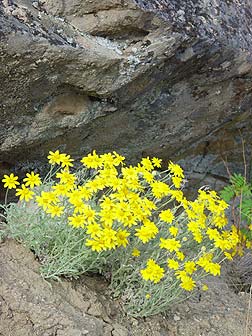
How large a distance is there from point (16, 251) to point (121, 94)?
1047 millimetres

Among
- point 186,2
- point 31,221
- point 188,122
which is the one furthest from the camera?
point 188,122

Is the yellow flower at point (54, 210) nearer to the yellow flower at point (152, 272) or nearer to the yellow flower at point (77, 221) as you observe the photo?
the yellow flower at point (77, 221)

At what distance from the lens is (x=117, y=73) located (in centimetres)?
308

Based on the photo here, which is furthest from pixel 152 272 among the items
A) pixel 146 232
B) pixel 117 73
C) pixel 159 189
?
pixel 117 73

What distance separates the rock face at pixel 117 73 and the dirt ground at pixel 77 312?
0.74 m

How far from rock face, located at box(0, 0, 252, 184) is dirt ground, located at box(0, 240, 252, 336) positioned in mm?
736

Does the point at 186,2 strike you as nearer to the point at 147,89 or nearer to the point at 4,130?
the point at 147,89

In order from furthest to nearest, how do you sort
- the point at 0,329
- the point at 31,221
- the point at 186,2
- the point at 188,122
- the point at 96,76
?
the point at 188,122
the point at 186,2
the point at 96,76
the point at 31,221
the point at 0,329

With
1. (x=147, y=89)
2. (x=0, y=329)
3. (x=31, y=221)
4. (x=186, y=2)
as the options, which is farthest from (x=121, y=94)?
(x=0, y=329)

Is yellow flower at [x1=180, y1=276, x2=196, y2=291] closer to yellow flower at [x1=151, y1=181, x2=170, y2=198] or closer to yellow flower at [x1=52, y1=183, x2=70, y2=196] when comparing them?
yellow flower at [x1=151, y1=181, x2=170, y2=198]

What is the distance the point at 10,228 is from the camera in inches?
107

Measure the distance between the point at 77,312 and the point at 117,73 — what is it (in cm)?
128

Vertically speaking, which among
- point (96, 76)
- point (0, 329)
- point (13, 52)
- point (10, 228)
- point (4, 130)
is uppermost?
point (13, 52)

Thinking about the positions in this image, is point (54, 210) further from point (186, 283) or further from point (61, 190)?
point (186, 283)
